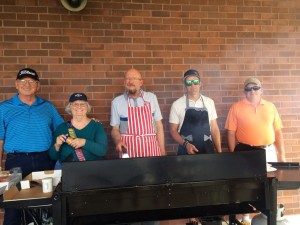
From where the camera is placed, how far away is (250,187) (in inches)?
91.7

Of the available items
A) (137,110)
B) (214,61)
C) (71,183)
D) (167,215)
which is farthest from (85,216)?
(214,61)

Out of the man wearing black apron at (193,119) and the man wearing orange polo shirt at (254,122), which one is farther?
the man wearing orange polo shirt at (254,122)

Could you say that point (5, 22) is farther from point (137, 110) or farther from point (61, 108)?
point (137, 110)

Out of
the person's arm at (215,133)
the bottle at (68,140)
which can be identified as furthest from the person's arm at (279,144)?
the bottle at (68,140)

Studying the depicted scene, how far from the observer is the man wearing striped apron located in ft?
10.5

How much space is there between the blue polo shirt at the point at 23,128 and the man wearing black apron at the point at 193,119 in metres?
1.39

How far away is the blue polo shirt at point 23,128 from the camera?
2947 mm

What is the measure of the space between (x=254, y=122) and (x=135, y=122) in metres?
1.39

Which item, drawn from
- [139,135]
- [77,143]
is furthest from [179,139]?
[77,143]

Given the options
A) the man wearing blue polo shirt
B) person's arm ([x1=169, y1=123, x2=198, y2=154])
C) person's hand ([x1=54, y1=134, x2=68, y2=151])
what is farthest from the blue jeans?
person's arm ([x1=169, y1=123, x2=198, y2=154])

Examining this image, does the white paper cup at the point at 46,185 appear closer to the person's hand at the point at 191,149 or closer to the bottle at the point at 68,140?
the bottle at the point at 68,140

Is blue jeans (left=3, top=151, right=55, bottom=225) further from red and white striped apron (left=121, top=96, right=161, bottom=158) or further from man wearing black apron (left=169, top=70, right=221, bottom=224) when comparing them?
man wearing black apron (left=169, top=70, right=221, bottom=224)

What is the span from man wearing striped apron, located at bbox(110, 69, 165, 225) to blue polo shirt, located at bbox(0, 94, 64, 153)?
0.73 meters

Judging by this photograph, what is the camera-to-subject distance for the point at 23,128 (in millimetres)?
2953
